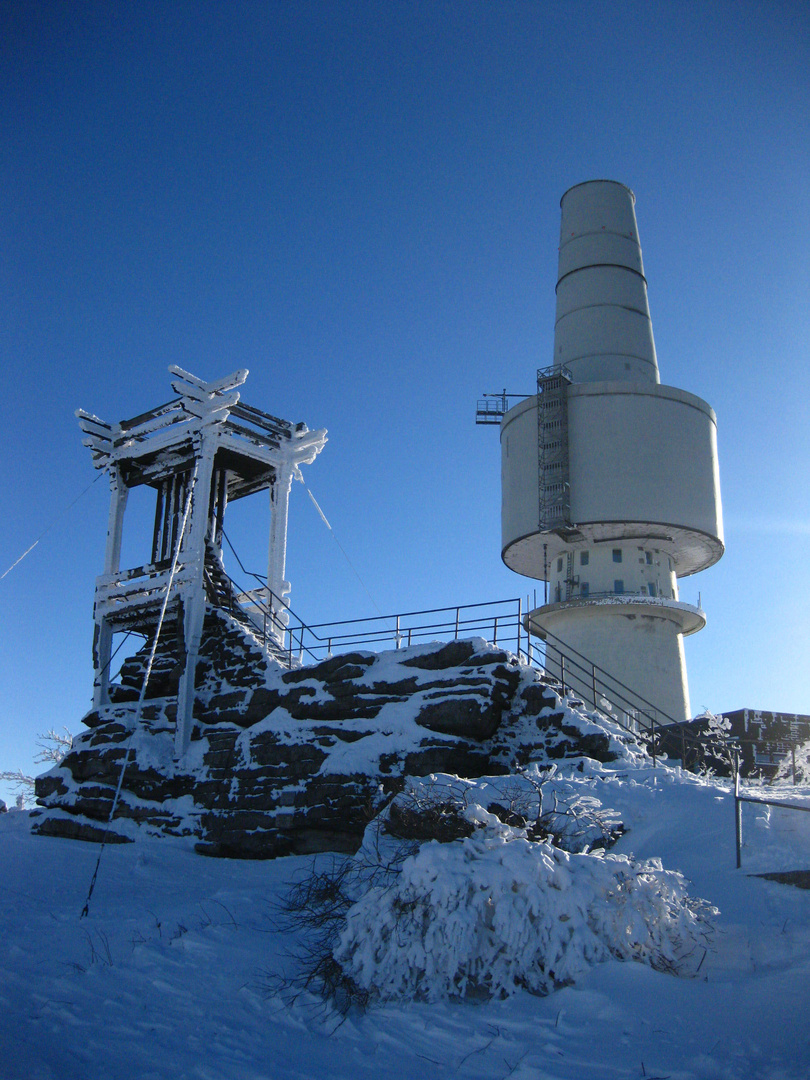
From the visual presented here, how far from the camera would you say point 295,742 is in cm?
1611

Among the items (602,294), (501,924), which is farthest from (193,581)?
(602,294)

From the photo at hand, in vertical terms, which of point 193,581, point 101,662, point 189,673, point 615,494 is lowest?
point 189,673

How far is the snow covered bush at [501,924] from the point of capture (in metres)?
7.32

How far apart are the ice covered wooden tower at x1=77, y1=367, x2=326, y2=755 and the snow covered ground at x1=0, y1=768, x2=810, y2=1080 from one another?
31.6 ft

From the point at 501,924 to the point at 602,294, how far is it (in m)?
23.7

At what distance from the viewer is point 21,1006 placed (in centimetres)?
690

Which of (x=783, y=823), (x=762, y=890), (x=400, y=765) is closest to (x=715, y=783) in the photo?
(x=783, y=823)

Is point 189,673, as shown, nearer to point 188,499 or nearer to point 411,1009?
point 188,499

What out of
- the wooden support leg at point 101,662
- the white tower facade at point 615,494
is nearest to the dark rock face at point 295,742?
the wooden support leg at point 101,662

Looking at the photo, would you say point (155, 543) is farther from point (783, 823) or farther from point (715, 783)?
point (783, 823)

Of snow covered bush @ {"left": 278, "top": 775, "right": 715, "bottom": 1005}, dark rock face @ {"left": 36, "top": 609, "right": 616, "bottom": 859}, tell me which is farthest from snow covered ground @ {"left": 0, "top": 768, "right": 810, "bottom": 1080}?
dark rock face @ {"left": 36, "top": 609, "right": 616, "bottom": 859}

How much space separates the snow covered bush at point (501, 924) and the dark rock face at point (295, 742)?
14.8ft

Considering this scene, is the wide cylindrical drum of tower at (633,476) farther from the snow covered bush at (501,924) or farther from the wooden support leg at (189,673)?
the snow covered bush at (501,924)

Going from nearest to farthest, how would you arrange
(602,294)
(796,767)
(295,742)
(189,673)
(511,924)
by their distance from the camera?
(511,924), (295,742), (796,767), (189,673), (602,294)
